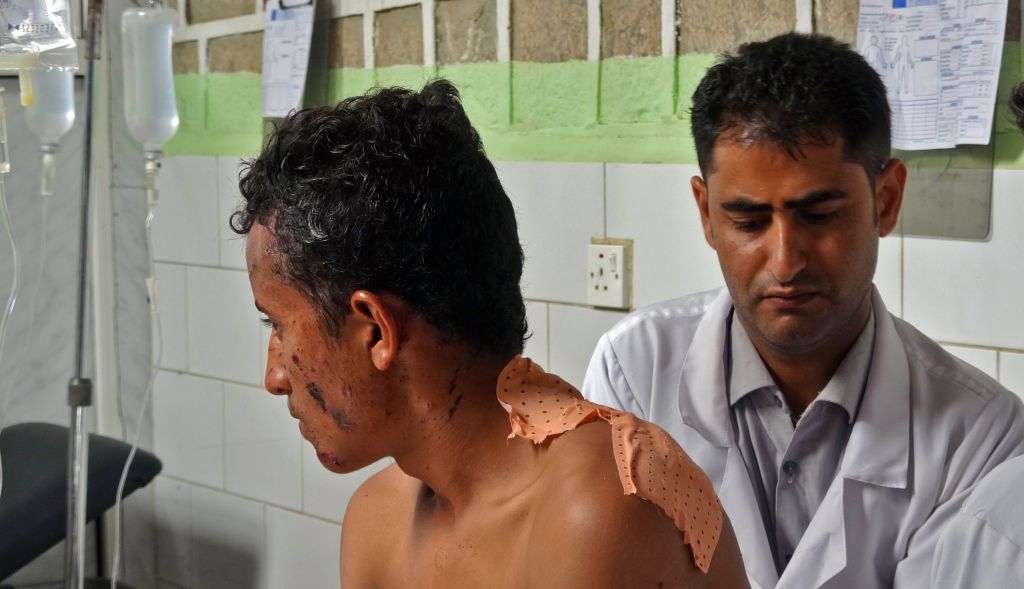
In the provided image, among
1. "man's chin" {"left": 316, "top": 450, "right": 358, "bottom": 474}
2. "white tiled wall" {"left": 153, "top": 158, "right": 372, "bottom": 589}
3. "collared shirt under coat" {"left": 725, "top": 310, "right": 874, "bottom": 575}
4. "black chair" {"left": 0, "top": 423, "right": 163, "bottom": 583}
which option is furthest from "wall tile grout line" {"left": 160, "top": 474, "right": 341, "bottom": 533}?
"man's chin" {"left": 316, "top": 450, "right": 358, "bottom": 474}

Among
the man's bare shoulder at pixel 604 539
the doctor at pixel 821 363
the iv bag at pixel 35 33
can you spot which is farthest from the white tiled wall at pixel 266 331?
the man's bare shoulder at pixel 604 539

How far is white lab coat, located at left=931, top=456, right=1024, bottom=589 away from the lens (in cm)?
117

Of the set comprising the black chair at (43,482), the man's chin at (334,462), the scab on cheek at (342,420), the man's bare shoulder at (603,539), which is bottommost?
the black chair at (43,482)

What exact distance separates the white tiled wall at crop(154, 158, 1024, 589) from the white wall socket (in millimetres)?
18

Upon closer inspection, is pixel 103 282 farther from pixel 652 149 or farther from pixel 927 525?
pixel 927 525

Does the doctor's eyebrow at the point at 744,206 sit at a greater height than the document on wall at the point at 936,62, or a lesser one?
lesser

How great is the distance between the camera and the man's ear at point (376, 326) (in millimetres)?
1003

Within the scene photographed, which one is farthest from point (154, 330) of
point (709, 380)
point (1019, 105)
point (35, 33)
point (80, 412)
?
point (1019, 105)

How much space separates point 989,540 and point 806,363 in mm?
433

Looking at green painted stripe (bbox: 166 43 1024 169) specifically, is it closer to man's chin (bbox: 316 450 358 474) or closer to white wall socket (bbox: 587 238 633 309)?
white wall socket (bbox: 587 238 633 309)

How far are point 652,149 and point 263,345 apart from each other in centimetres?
124

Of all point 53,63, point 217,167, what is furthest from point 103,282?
point 53,63

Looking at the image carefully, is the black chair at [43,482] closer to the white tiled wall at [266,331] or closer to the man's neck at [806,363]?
the white tiled wall at [266,331]

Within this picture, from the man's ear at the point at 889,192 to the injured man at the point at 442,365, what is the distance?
2.06ft
